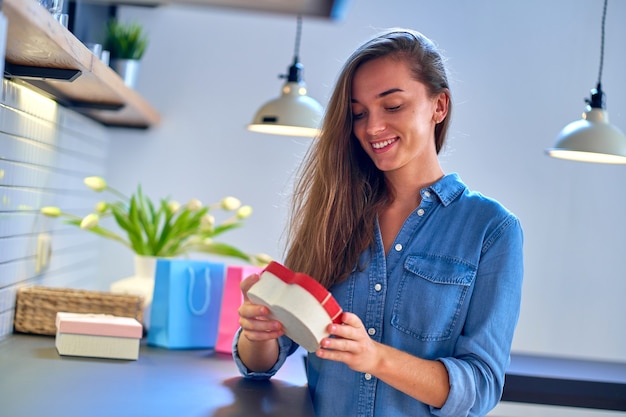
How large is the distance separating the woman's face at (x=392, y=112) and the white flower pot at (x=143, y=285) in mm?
1030

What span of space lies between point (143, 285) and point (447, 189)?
1231 mm

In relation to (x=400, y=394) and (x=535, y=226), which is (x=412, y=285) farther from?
(x=535, y=226)

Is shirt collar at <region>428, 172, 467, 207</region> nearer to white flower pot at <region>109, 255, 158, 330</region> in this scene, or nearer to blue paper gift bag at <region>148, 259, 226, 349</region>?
blue paper gift bag at <region>148, 259, 226, 349</region>

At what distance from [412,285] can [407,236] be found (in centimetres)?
11

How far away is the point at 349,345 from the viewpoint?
126 cm

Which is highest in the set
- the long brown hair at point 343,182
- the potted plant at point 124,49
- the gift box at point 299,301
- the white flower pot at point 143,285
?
the potted plant at point 124,49

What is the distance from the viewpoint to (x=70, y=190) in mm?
2643

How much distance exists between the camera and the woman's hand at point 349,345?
4.09 ft

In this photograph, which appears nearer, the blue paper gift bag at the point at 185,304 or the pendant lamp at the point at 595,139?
the blue paper gift bag at the point at 185,304

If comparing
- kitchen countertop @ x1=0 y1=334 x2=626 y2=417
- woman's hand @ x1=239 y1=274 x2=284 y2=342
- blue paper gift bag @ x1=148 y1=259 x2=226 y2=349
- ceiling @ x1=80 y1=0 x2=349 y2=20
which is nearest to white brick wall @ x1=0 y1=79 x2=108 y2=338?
kitchen countertop @ x1=0 y1=334 x2=626 y2=417

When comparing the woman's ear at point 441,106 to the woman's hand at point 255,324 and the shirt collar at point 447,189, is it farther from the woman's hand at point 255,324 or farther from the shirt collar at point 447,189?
the woman's hand at point 255,324

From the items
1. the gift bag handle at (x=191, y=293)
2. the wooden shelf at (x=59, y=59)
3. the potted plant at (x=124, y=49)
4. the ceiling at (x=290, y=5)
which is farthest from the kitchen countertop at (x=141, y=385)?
the potted plant at (x=124, y=49)

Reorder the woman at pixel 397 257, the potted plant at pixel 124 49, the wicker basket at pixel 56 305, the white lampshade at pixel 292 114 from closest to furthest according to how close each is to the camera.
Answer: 1. the woman at pixel 397 257
2. the wicker basket at pixel 56 305
3. the white lampshade at pixel 292 114
4. the potted plant at pixel 124 49

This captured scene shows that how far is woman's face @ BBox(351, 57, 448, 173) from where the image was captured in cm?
153
